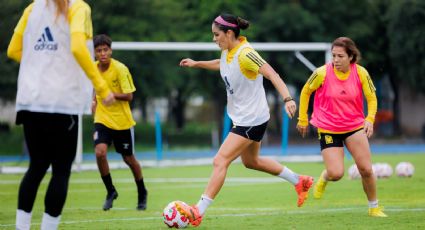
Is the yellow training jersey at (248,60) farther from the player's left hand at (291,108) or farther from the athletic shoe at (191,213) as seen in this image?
the athletic shoe at (191,213)

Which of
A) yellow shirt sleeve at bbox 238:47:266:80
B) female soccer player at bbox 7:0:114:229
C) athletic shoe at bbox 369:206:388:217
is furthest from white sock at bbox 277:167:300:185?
female soccer player at bbox 7:0:114:229

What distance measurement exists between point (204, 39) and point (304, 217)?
29479mm

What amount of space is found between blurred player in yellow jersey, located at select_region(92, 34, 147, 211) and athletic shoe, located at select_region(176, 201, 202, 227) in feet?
8.61

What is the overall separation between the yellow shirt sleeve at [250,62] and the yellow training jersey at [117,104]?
2358 millimetres

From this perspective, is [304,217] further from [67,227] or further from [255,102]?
[67,227]

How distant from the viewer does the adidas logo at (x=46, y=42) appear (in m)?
6.69

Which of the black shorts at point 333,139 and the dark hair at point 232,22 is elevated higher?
the dark hair at point 232,22

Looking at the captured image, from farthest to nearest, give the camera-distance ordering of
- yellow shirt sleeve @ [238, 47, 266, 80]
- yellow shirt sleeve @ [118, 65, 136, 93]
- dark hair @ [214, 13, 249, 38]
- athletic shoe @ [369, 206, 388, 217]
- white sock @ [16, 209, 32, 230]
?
yellow shirt sleeve @ [118, 65, 136, 93] < athletic shoe @ [369, 206, 388, 217] < dark hair @ [214, 13, 249, 38] < yellow shirt sleeve @ [238, 47, 266, 80] < white sock @ [16, 209, 32, 230]

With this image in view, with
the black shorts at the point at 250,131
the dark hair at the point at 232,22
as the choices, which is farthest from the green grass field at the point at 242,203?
the dark hair at the point at 232,22

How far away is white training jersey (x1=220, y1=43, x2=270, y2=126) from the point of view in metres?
9.07

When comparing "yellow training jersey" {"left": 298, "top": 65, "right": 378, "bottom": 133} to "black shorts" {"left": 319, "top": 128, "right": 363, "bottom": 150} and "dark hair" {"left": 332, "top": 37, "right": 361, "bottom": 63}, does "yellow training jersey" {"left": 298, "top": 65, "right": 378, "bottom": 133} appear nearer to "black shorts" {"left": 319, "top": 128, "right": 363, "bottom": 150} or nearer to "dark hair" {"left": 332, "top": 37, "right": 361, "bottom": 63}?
"black shorts" {"left": 319, "top": 128, "right": 363, "bottom": 150}

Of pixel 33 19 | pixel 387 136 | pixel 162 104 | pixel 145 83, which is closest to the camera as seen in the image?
pixel 33 19

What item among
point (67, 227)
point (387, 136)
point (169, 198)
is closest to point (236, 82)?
point (67, 227)

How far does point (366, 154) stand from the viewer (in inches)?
375
